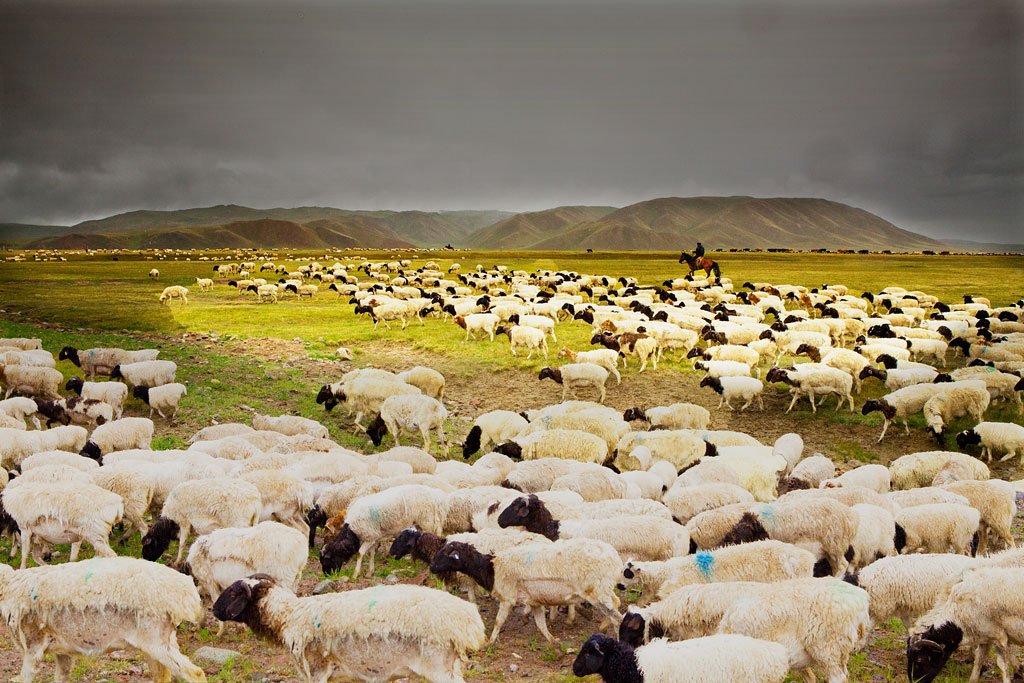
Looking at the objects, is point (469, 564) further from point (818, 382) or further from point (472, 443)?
point (818, 382)

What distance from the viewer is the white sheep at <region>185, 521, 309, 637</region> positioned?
A: 22.3ft

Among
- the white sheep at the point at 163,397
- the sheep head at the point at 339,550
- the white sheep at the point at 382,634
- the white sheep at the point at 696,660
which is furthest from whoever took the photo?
the white sheep at the point at 163,397

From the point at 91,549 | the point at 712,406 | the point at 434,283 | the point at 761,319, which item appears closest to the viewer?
the point at 91,549

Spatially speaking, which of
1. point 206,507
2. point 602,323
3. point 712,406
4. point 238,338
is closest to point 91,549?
point 206,507

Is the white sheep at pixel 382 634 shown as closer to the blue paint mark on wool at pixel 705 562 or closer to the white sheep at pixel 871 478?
the blue paint mark on wool at pixel 705 562

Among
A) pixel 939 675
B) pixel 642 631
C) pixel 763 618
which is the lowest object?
pixel 939 675

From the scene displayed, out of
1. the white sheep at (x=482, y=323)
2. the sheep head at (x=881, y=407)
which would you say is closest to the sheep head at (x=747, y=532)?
the sheep head at (x=881, y=407)

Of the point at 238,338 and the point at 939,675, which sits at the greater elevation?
the point at 238,338

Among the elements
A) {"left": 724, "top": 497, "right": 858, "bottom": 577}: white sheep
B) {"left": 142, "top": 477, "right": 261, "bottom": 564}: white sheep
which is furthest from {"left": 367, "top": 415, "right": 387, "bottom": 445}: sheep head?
{"left": 724, "top": 497, "right": 858, "bottom": 577}: white sheep

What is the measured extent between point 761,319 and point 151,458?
25.5 metres

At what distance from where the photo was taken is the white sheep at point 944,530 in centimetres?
812

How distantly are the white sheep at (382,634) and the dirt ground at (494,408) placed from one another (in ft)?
2.13

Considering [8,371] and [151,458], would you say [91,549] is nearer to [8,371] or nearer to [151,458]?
[151,458]

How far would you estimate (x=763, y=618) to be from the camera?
555cm
